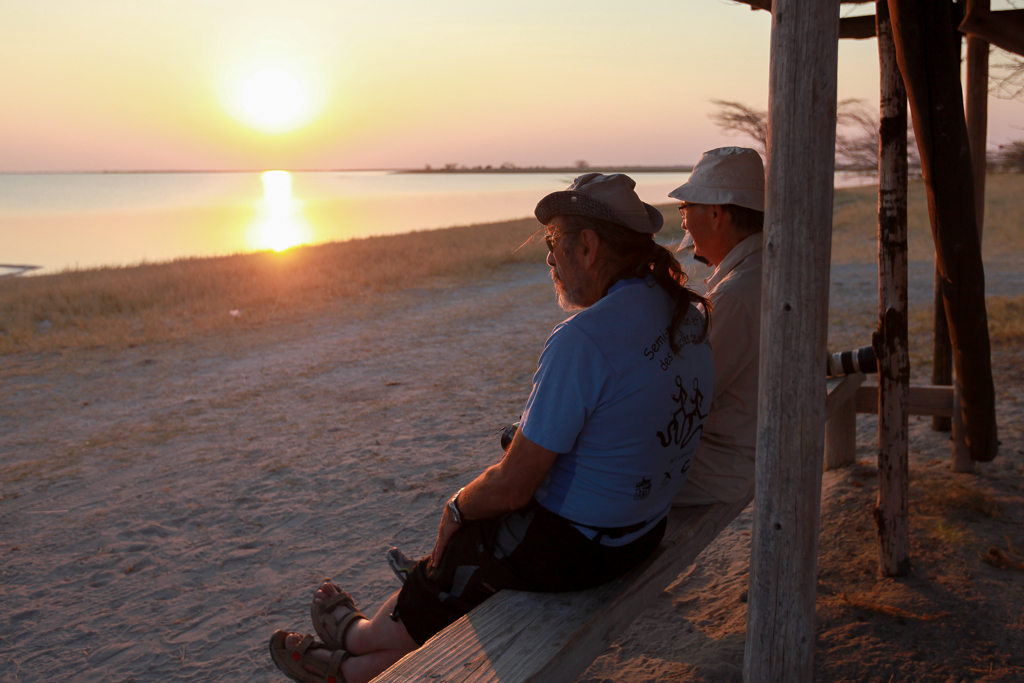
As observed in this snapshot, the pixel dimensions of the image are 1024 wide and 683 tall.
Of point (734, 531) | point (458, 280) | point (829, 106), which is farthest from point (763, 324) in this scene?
point (458, 280)

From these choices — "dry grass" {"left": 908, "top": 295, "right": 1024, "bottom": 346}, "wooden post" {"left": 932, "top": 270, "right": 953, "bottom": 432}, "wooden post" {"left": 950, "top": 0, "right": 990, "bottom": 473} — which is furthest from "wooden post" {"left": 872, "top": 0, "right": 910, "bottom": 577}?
"dry grass" {"left": 908, "top": 295, "right": 1024, "bottom": 346}

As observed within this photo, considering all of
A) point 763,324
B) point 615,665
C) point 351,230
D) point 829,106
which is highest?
point 351,230

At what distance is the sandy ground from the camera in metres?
2.91

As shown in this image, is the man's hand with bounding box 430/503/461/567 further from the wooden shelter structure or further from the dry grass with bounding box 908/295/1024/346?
the dry grass with bounding box 908/295/1024/346

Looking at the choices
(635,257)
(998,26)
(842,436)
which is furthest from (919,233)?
(635,257)

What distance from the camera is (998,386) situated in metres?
5.63

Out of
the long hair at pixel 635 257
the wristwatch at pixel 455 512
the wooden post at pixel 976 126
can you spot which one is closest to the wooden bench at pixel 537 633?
the wristwatch at pixel 455 512

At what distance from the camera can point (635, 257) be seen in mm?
2123

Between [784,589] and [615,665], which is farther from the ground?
[784,589]

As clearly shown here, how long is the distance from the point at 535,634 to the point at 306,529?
2.59 meters

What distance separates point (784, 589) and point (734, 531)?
206 cm

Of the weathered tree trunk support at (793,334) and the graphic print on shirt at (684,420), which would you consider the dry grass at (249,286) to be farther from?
the weathered tree trunk support at (793,334)

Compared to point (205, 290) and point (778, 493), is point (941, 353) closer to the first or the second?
point (778, 493)

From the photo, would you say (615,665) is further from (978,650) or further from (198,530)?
(198,530)
